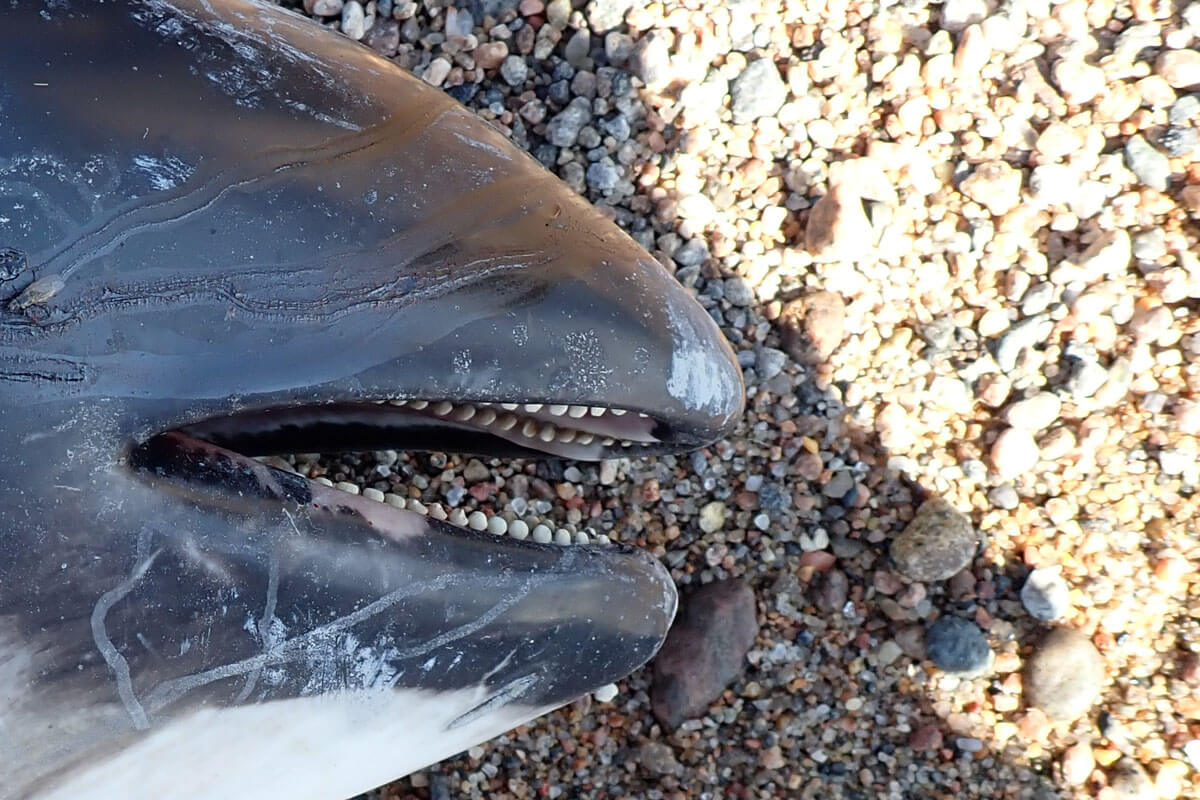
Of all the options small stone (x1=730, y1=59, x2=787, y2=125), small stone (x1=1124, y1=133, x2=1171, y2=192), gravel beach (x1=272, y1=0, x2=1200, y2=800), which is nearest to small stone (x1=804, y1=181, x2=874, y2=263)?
gravel beach (x1=272, y1=0, x2=1200, y2=800)

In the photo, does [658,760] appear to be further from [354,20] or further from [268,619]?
[354,20]

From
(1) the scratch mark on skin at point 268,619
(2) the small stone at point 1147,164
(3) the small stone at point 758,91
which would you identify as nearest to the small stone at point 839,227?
(3) the small stone at point 758,91

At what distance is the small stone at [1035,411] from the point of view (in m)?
3.42

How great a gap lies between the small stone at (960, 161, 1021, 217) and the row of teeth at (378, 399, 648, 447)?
135 cm

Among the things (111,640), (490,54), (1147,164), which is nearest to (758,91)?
(490,54)

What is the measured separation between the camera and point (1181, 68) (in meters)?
3.32

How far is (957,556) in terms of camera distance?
11.3 feet

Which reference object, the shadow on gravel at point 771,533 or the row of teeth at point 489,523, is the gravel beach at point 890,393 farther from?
the row of teeth at point 489,523

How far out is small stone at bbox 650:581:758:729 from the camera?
3.57 m

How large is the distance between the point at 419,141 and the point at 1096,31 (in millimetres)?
2138

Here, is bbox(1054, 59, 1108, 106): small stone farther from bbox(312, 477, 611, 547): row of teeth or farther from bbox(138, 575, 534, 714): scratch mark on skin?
bbox(138, 575, 534, 714): scratch mark on skin

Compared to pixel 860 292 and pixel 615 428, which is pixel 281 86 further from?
pixel 860 292

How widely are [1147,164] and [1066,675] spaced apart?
1474 millimetres

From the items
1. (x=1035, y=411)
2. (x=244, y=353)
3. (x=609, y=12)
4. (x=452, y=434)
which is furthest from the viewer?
(x=609, y=12)
